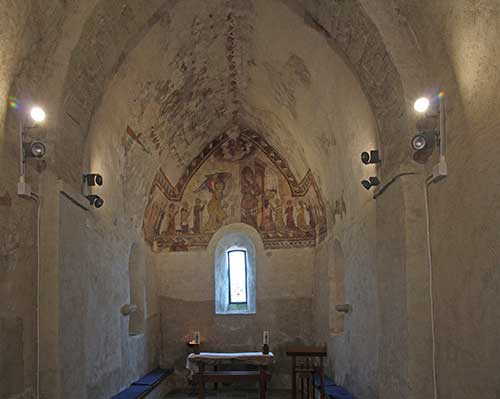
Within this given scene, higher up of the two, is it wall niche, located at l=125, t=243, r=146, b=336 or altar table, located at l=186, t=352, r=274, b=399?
wall niche, located at l=125, t=243, r=146, b=336

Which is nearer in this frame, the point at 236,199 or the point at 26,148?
the point at 26,148

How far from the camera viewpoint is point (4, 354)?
6.11 m

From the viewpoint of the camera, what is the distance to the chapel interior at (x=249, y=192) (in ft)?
19.1

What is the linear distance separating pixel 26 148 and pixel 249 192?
373 inches

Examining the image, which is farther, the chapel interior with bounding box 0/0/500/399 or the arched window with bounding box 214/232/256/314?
the arched window with bounding box 214/232/256/314

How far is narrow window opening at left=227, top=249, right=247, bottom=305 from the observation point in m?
16.2

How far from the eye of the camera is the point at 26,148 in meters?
6.71

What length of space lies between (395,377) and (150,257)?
9.01 metres

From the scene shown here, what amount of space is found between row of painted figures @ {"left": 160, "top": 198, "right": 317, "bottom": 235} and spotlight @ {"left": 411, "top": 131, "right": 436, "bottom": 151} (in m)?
9.12

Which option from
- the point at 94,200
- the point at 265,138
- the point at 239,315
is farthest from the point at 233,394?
the point at 94,200

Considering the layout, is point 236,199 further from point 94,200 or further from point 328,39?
point 328,39

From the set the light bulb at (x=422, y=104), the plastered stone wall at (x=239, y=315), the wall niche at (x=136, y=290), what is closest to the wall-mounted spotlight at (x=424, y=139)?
the light bulb at (x=422, y=104)

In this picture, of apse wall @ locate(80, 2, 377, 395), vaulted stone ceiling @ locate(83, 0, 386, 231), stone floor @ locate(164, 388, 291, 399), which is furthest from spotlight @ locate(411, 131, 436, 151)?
stone floor @ locate(164, 388, 291, 399)

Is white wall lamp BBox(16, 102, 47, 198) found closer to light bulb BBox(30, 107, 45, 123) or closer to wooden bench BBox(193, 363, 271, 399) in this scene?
light bulb BBox(30, 107, 45, 123)
